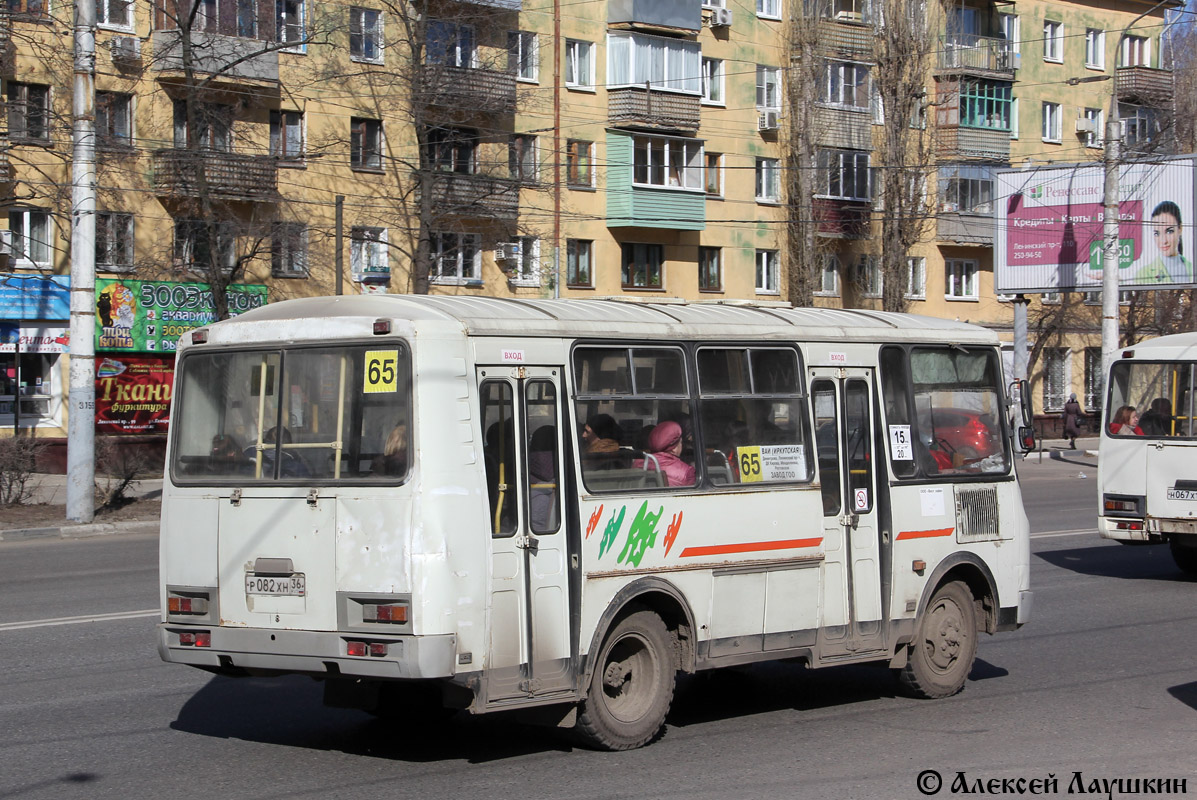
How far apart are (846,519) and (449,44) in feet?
103

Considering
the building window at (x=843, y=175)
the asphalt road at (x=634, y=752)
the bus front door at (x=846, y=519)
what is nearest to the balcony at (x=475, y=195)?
the building window at (x=843, y=175)

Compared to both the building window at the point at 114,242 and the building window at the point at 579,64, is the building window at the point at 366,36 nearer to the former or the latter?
the building window at the point at 579,64

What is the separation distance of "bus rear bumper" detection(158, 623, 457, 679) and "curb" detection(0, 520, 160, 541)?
13732mm

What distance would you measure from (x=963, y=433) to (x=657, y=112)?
35064 mm

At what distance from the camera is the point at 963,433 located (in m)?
9.80

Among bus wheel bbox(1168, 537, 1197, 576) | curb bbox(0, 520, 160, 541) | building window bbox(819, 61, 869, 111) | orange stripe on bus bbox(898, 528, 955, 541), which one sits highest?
building window bbox(819, 61, 869, 111)

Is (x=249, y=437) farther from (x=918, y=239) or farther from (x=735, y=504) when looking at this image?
(x=918, y=239)

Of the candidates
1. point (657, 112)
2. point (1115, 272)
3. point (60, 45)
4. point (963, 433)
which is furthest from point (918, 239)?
point (963, 433)

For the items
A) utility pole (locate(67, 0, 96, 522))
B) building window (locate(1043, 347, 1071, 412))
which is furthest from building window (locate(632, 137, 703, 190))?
utility pole (locate(67, 0, 96, 522))

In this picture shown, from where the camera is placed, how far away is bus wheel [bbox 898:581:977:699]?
9.25 metres

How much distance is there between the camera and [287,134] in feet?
121

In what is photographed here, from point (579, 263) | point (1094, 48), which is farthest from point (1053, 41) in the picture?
point (579, 263)

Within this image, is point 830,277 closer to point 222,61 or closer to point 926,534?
point 222,61

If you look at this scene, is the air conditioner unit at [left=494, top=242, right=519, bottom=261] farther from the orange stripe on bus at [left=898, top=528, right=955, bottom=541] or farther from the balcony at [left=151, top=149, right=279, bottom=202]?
the orange stripe on bus at [left=898, top=528, right=955, bottom=541]
